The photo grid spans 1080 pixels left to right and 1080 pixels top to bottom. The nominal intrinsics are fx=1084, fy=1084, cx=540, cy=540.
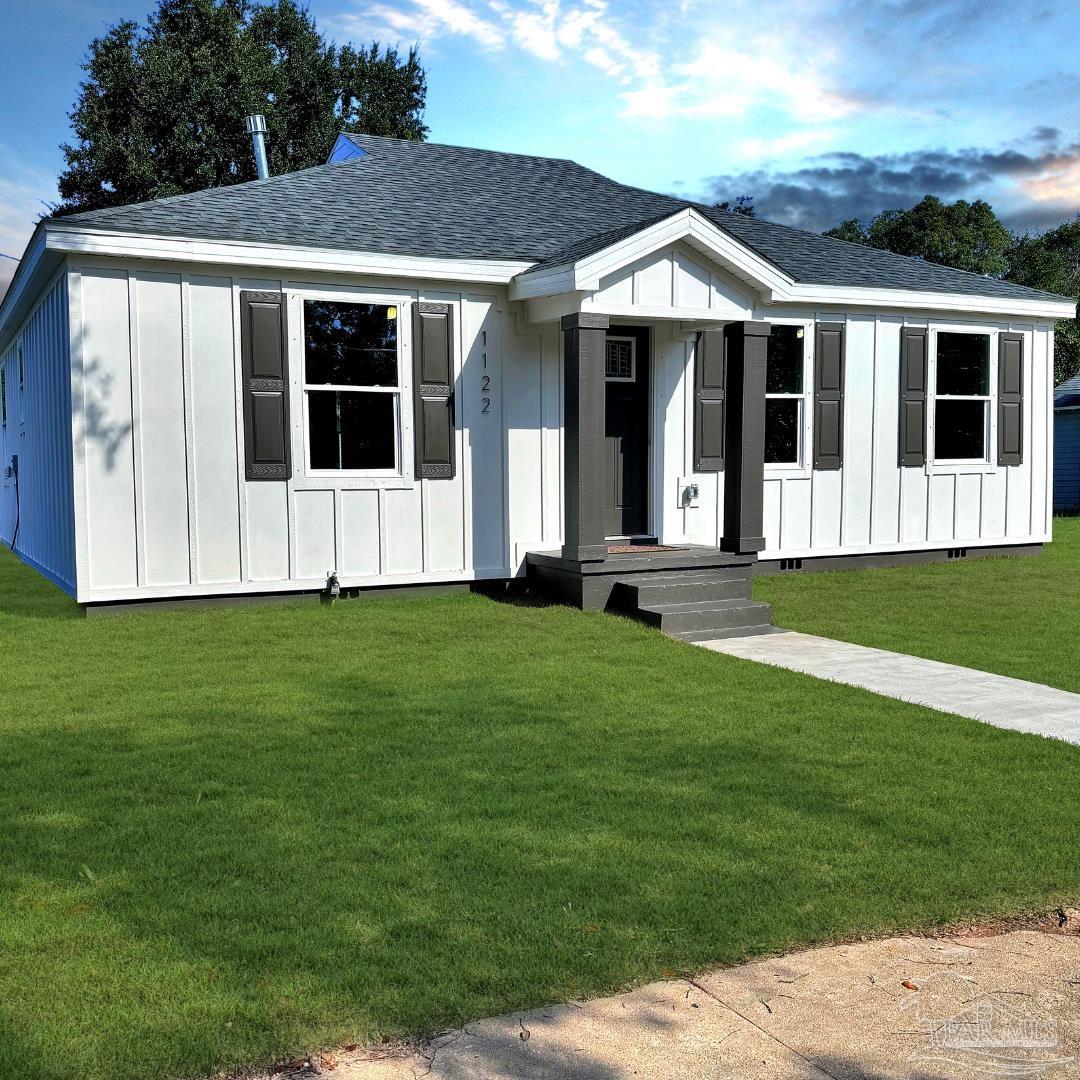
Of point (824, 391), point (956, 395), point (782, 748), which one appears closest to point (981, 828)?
point (782, 748)

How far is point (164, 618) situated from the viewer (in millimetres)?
8773

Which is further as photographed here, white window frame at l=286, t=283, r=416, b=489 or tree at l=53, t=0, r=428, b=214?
tree at l=53, t=0, r=428, b=214

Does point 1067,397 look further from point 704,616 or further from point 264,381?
point 264,381

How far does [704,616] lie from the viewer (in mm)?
8836

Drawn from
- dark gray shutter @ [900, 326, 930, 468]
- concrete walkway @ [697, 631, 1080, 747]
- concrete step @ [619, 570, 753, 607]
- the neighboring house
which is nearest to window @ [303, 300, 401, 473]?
concrete step @ [619, 570, 753, 607]

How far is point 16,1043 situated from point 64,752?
275 centimetres

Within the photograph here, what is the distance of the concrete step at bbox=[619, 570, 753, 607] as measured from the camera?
9125 millimetres

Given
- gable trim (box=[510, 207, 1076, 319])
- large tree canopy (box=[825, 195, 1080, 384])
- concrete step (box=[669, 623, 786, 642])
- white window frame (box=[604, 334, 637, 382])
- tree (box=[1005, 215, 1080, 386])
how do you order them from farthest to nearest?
large tree canopy (box=[825, 195, 1080, 384]), tree (box=[1005, 215, 1080, 386]), white window frame (box=[604, 334, 637, 382]), gable trim (box=[510, 207, 1076, 319]), concrete step (box=[669, 623, 786, 642])

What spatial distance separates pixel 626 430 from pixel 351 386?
2.87 m

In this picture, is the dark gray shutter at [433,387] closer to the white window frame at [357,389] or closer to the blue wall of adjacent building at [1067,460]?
the white window frame at [357,389]

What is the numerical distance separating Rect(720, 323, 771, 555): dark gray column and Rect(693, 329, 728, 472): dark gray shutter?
0.90 metres

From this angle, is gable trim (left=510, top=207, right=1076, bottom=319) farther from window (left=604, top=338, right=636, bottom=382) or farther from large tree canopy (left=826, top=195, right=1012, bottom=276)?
large tree canopy (left=826, top=195, right=1012, bottom=276)

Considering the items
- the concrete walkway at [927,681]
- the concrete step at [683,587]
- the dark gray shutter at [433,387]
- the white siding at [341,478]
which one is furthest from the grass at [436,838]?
the dark gray shutter at [433,387]

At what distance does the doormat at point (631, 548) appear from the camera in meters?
9.97
